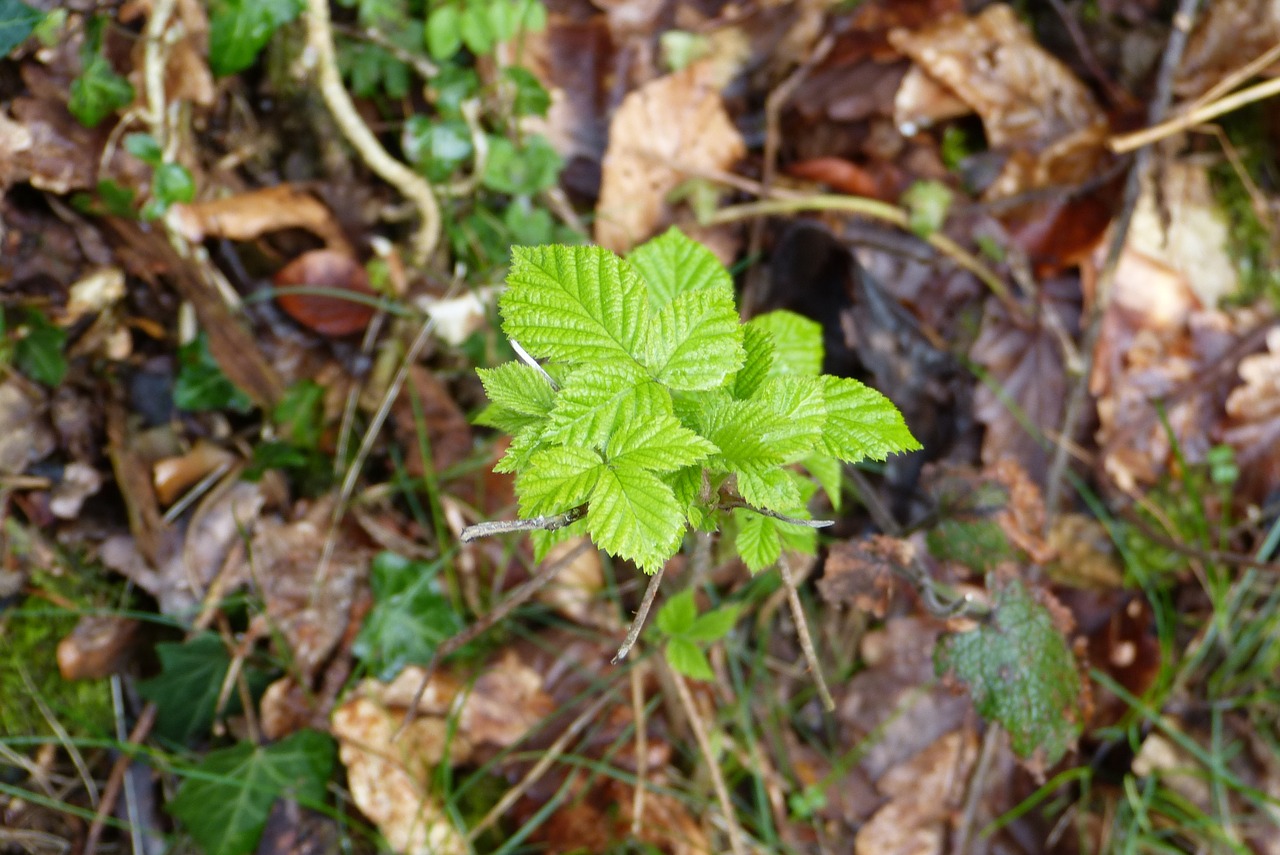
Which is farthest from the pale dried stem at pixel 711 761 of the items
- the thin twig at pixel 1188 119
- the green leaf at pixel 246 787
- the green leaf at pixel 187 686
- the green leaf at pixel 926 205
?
the thin twig at pixel 1188 119

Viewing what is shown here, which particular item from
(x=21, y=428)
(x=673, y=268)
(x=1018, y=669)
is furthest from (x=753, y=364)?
(x=21, y=428)

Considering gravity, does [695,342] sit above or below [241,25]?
below

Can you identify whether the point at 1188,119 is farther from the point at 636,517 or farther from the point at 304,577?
the point at 304,577

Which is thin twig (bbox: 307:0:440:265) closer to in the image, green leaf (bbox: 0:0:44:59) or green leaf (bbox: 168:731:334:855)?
green leaf (bbox: 0:0:44:59)

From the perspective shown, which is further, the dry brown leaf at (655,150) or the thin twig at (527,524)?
the dry brown leaf at (655,150)

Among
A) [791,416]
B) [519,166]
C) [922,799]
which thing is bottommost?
[922,799]

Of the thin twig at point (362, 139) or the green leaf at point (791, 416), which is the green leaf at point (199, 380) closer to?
the thin twig at point (362, 139)

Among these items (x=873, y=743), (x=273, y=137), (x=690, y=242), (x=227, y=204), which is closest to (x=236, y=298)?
(x=227, y=204)
